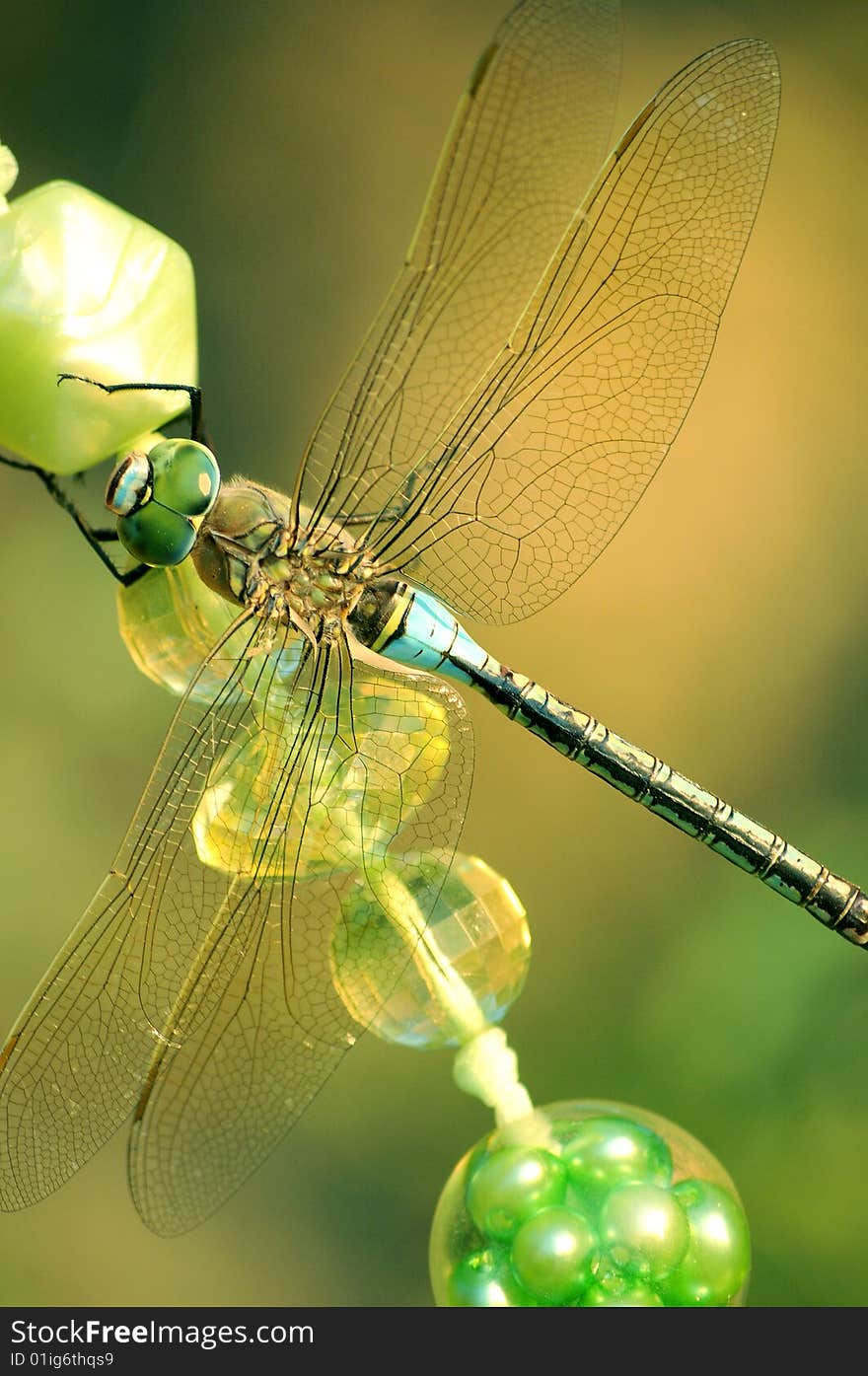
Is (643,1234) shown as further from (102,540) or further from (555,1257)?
(102,540)

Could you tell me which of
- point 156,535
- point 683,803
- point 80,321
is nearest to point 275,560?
point 156,535

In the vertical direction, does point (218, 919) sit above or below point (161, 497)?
below

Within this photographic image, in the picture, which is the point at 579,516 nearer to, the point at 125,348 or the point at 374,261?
the point at 125,348

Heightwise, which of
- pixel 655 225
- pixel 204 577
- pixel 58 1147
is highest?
pixel 655 225

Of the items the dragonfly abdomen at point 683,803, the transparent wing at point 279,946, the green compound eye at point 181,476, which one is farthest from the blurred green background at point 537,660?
the green compound eye at point 181,476

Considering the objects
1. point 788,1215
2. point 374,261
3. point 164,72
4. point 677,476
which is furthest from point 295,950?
point 164,72
